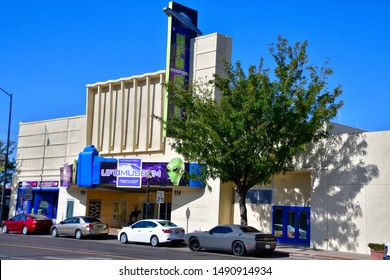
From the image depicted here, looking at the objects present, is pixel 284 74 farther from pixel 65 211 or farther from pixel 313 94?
pixel 65 211

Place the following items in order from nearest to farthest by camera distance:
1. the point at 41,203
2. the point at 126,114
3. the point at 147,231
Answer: the point at 147,231 → the point at 126,114 → the point at 41,203

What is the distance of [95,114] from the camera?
3903cm

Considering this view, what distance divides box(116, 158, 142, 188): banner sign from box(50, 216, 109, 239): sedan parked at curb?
3896 millimetres

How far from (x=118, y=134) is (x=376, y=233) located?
2032 centimetres

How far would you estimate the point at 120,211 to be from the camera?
41500 millimetres

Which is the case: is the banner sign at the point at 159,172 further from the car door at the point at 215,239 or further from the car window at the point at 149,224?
the car door at the point at 215,239

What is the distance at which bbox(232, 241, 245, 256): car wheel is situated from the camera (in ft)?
69.7

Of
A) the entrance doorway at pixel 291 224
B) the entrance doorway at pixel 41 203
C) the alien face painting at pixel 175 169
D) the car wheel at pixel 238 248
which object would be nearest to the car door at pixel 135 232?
the alien face painting at pixel 175 169

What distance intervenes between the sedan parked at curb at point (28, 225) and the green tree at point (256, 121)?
13610 mm

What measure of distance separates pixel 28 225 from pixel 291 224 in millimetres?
17409

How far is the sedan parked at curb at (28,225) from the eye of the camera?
33.3 meters

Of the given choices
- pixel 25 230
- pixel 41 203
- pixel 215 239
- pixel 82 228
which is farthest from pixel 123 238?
pixel 41 203

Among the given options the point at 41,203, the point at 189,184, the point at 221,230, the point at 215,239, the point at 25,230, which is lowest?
the point at 25,230

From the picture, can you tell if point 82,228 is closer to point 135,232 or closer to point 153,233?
point 135,232
